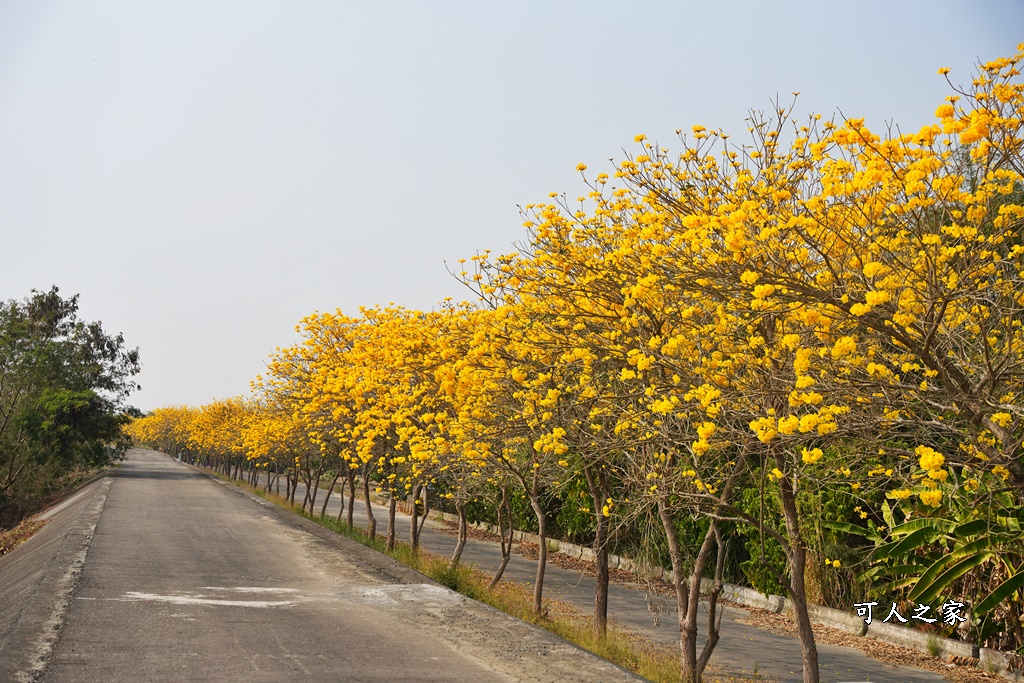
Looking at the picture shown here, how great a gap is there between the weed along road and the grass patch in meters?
0.50

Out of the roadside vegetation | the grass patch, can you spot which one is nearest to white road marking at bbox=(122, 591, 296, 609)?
the grass patch

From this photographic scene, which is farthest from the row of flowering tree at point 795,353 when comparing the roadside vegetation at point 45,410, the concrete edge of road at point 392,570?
the roadside vegetation at point 45,410

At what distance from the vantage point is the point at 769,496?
1132cm

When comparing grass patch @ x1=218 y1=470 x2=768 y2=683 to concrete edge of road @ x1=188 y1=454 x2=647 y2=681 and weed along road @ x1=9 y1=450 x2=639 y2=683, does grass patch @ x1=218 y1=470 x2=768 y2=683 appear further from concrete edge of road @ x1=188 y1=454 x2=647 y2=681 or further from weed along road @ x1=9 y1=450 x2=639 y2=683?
weed along road @ x1=9 y1=450 x2=639 y2=683

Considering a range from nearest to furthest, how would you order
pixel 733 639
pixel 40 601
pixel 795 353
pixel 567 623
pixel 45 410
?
pixel 795 353, pixel 40 601, pixel 567 623, pixel 733 639, pixel 45 410

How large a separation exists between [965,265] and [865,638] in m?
8.45

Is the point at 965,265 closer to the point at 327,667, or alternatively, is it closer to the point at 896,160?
the point at 896,160

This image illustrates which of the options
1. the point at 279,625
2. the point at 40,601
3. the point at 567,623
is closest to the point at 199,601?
the point at 40,601

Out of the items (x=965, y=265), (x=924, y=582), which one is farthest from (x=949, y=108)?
(x=924, y=582)

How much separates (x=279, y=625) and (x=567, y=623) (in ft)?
11.8

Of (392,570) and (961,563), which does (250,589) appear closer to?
(392,570)

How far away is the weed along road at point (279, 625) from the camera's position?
7.17 meters

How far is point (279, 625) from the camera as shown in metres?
9.11

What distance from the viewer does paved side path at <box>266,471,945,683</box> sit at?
31.9 feet
